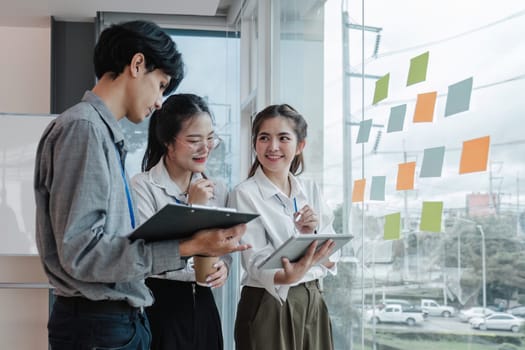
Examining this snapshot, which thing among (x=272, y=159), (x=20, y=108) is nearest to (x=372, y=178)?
(x=272, y=159)

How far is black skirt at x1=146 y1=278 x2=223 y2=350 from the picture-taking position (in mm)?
1841


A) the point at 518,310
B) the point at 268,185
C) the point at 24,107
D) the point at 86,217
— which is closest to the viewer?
the point at 86,217

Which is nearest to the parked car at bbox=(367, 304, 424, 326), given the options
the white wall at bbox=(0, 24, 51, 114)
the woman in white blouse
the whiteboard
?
the woman in white blouse

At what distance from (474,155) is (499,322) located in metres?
0.38

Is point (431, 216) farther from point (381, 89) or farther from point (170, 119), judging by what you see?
point (170, 119)

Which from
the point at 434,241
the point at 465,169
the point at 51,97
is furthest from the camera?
the point at 51,97

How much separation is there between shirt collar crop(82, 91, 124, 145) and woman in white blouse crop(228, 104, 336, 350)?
0.65 metres

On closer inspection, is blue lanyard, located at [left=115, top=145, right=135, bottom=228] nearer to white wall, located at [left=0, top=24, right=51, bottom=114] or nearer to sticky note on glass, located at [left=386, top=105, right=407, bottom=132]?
sticky note on glass, located at [left=386, top=105, right=407, bottom=132]

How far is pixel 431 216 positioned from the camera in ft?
5.37

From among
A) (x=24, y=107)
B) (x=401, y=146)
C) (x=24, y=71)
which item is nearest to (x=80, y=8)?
(x=24, y=71)

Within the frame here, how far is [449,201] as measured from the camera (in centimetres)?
154

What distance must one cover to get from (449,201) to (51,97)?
11.5 feet

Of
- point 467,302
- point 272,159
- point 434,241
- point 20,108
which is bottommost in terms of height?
point 467,302

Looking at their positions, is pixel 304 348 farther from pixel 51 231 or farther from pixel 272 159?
pixel 51 231
